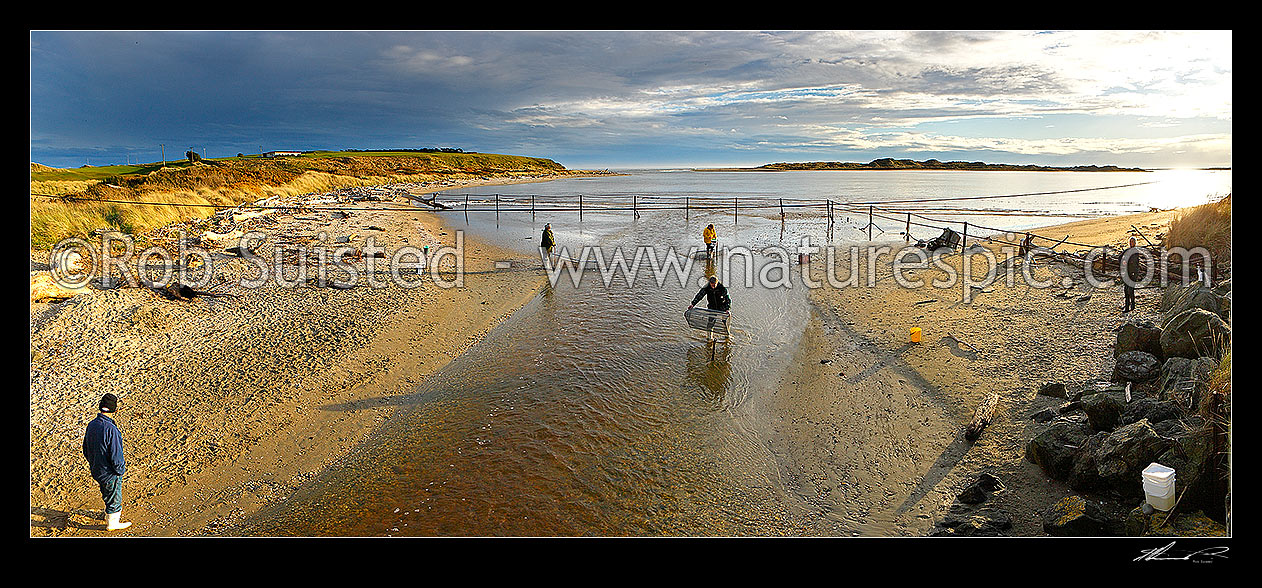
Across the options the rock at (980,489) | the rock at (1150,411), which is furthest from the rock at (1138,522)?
the rock at (1150,411)

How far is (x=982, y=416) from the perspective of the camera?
25.3ft

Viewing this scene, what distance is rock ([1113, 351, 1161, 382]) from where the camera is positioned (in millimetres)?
7660

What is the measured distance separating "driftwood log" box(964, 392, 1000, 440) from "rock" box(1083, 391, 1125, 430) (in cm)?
112

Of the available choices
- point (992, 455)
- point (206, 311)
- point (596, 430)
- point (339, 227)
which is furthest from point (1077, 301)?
point (339, 227)

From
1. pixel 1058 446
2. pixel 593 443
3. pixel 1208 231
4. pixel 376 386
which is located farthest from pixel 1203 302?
pixel 376 386

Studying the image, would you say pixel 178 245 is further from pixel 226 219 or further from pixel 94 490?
pixel 94 490

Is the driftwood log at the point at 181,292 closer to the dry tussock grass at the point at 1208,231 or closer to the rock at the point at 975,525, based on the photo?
the rock at the point at 975,525

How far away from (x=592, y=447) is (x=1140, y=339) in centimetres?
794
